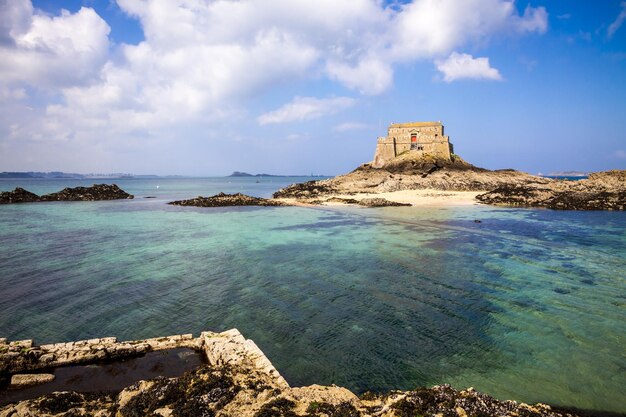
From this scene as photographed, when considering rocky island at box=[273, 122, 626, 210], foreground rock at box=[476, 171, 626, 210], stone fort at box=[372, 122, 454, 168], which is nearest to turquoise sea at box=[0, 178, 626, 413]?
foreground rock at box=[476, 171, 626, 210]

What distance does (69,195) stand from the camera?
2085 inches

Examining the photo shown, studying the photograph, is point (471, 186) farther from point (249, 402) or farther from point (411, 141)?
point (249, 402)

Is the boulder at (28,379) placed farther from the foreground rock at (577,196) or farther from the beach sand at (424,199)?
the foreground rock at (577,196)

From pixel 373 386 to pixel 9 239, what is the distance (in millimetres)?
25824

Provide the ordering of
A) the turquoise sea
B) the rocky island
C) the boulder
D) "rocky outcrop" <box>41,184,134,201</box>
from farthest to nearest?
"rocky outcrop" <box>41,184,134,201</box>
the rocky island
the turquoise sea
the boulder

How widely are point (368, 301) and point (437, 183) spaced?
5532 cm

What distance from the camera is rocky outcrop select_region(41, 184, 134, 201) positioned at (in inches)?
2037

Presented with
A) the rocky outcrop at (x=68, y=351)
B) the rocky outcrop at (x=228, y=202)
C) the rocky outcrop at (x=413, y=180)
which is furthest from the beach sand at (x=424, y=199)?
the rocky outcrop at (x=68, y=351)

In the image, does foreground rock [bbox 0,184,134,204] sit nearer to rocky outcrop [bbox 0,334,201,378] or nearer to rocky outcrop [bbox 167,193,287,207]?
rocky outcrop [bbox 167,193,287,207]

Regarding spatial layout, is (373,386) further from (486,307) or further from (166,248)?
(166,248)

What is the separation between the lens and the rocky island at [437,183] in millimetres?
41375

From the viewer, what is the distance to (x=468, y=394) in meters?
5.07

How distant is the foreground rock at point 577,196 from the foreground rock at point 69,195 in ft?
193

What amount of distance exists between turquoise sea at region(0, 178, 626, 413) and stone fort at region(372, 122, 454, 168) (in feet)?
188
